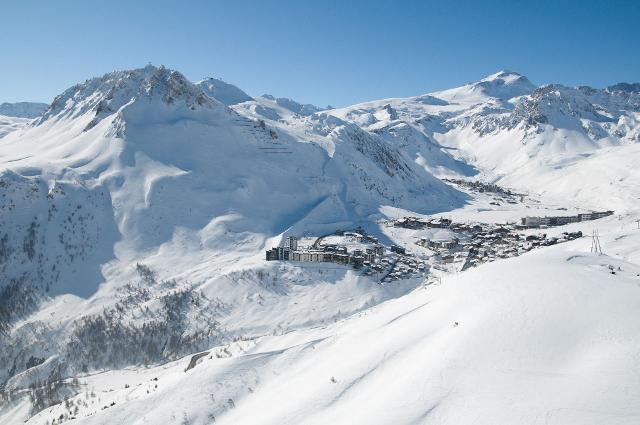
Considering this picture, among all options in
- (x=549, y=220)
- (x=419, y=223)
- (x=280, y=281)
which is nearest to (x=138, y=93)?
(x=419, y=223)

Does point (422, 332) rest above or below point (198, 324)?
above

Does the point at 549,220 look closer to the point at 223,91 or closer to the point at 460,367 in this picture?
the point at 460,367

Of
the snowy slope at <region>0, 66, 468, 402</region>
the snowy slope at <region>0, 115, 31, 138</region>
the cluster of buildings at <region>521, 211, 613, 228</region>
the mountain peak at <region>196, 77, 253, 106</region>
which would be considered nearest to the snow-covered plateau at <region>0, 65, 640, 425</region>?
the snowy slope at <region>0, 66, 468, 402</region>

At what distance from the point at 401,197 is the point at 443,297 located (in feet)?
275

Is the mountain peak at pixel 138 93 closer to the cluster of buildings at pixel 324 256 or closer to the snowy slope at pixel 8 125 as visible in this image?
A: the cluster of buildings at pixel 324 256

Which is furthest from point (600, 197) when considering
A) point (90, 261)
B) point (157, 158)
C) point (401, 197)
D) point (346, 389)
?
point (346, 389)

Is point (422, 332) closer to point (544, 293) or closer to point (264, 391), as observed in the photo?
point (544, 293)

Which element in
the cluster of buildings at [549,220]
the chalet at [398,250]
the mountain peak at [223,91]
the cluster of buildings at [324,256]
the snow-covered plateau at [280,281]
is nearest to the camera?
the snow-covered plateau at [280,281]

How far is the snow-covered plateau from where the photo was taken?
49.7 feet

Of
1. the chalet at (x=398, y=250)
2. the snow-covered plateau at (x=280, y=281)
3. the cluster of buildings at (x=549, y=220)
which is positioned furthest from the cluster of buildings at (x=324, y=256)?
the cluster of buildings at (x=549, y=220)

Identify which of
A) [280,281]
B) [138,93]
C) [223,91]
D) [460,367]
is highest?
[223,91]

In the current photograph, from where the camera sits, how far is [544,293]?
62.6 feet

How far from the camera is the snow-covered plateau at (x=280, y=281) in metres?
15.1

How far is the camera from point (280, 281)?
172ft
